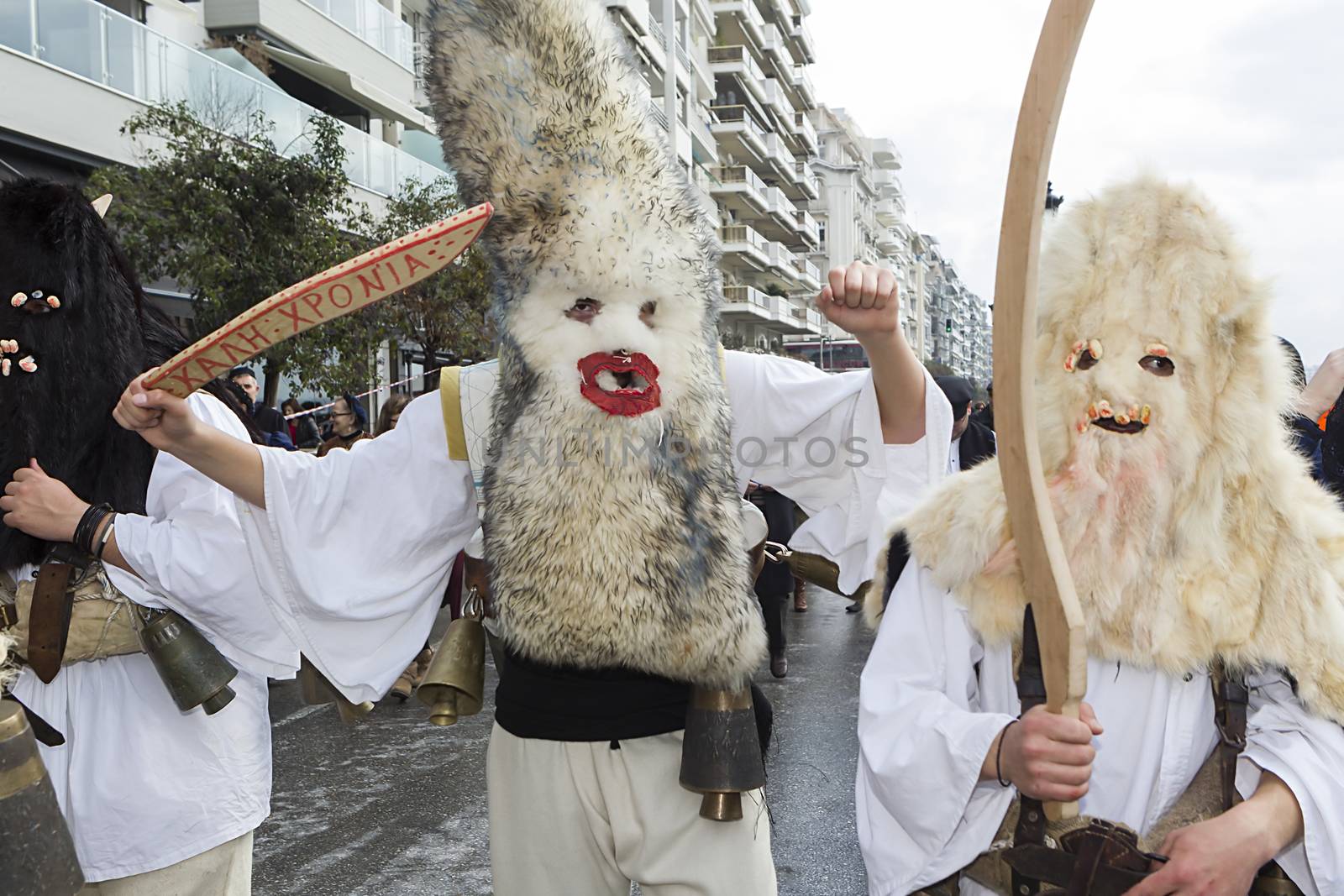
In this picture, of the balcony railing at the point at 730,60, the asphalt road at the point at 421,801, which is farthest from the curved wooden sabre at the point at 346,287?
the balcony railing at the point at 730,60

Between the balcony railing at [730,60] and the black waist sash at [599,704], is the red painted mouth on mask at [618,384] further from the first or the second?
the balcony railing at [730,60]

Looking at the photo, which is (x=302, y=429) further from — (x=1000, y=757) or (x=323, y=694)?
(x=1000, y=757)

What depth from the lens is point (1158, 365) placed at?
5.88ft

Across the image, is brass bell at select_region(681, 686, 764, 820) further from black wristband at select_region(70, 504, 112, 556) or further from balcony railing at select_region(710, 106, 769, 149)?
balcony railing at select_region(710, 106, 769, 149)

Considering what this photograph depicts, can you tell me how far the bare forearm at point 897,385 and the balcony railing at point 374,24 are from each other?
19.7 metres

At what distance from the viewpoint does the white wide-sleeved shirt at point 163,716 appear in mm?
2281

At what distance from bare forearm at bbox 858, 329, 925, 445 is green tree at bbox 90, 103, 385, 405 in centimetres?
984

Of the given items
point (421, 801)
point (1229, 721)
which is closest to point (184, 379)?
point (1229, 721)

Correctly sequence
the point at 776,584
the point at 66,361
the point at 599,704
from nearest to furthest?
the point at 599,704, the point at 66,361, the point at 776,584

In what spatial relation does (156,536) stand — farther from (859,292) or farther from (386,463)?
(859,292)

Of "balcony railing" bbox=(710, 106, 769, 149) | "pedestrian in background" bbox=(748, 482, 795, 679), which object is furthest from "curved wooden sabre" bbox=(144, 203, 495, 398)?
"balcony railing" bbox=(710, 106, 769, 149)

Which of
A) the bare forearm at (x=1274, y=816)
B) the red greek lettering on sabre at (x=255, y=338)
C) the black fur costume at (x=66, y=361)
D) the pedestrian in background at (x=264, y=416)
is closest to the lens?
the bare forearm at (x=1274, y=816)

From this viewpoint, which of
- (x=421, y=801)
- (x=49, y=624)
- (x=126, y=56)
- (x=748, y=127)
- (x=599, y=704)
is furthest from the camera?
(x=748, y=127)

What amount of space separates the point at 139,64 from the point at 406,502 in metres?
13.7
